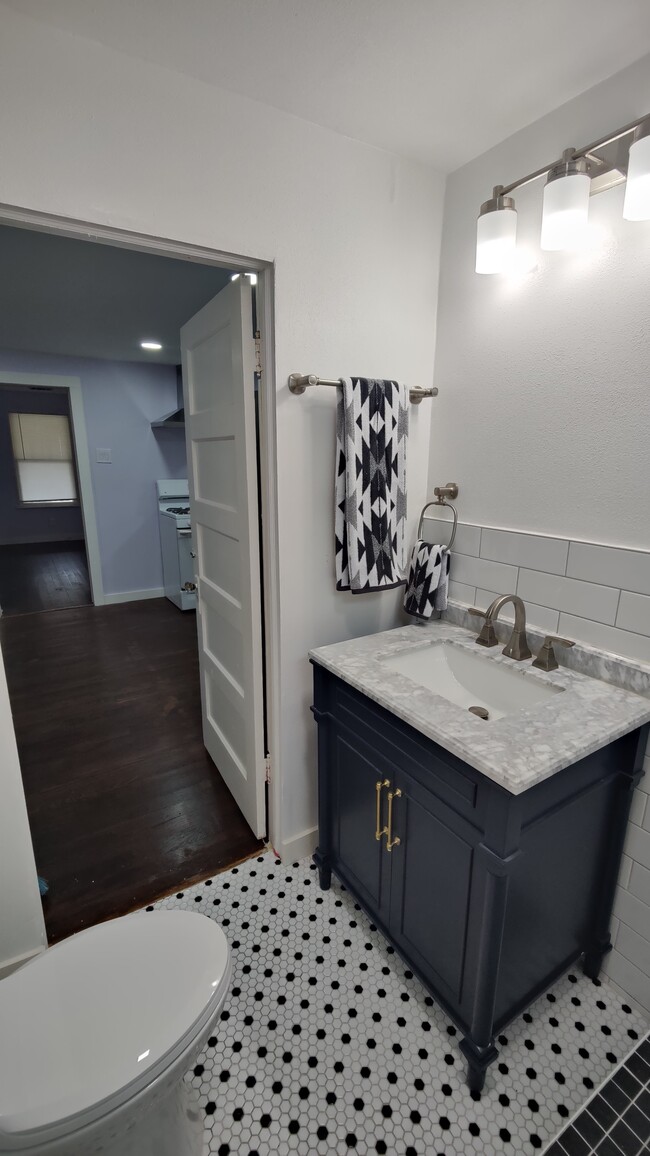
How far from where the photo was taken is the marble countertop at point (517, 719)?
928 millimetres

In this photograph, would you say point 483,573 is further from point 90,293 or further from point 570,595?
point 90,293

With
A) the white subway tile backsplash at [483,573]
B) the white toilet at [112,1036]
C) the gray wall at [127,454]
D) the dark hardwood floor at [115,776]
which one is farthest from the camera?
the gray wall at [127,454]

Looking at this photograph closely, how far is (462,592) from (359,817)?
771 millimetres

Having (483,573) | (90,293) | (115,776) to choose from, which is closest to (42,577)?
(90,293)

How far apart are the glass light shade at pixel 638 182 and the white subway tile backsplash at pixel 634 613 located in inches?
32.2

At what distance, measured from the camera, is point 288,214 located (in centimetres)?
134

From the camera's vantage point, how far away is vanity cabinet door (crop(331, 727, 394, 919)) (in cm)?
133

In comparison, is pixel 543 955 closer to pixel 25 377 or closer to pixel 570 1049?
pixel 570 1049

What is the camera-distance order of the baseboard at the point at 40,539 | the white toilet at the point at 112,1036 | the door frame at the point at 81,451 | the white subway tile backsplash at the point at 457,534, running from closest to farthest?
the white toilet at the point at 112,1036, the white subway tile backsplash at the point at 457,534, the door frame at the point at 81,451, the baseboard at the point at 40,539

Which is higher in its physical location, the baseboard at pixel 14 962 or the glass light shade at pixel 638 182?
the glass light shade at pixel 638 182

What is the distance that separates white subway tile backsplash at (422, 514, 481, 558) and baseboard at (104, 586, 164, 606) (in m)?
3.78

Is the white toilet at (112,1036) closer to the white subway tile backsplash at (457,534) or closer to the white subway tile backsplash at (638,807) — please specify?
the white subway tile backsplash at (638,807)

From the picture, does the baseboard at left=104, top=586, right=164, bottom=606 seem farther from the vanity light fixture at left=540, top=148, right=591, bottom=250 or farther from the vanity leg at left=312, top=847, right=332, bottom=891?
the vanity light fixture at left=540, top=148, right=591, bottom=250

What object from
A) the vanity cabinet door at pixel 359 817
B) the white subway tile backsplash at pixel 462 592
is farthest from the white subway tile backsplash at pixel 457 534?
the vanity cabinet door at pixel 359 817
